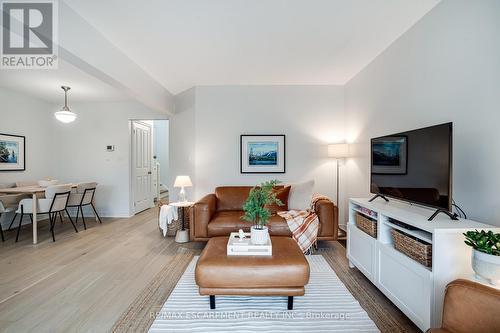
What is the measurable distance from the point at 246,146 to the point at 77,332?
122 inches

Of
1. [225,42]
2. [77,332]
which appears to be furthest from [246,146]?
[77,332]

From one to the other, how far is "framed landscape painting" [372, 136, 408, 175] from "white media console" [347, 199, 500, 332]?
0.34 m

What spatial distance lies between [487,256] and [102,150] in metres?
5.78

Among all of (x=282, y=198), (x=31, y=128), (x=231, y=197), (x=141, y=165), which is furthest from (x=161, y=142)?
(x=282, y=198)

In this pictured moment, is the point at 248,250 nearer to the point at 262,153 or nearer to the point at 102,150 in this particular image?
the point at 262,153

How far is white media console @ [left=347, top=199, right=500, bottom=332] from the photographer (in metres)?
1.36

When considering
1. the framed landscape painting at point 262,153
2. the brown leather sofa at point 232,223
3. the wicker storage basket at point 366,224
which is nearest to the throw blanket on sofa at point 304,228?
the brown leather sofa at point 232,223

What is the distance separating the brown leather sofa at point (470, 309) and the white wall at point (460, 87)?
0.85 m

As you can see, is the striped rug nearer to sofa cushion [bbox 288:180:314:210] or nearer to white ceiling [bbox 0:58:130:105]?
sofa cushion [bbox 288:180:314:210]

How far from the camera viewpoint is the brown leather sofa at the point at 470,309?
929mm

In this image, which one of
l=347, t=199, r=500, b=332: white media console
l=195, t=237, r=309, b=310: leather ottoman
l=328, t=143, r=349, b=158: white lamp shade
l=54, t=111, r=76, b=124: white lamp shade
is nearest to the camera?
l=347, t=199, r=500, b=332: white media console

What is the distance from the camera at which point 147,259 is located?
278 centimetres

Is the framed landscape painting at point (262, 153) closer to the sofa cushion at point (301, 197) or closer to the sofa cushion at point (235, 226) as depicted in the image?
the sofa cushion at point (301, 197)

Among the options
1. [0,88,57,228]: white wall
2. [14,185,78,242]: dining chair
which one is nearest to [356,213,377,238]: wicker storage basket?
[14,185,78,242]: dining chair
